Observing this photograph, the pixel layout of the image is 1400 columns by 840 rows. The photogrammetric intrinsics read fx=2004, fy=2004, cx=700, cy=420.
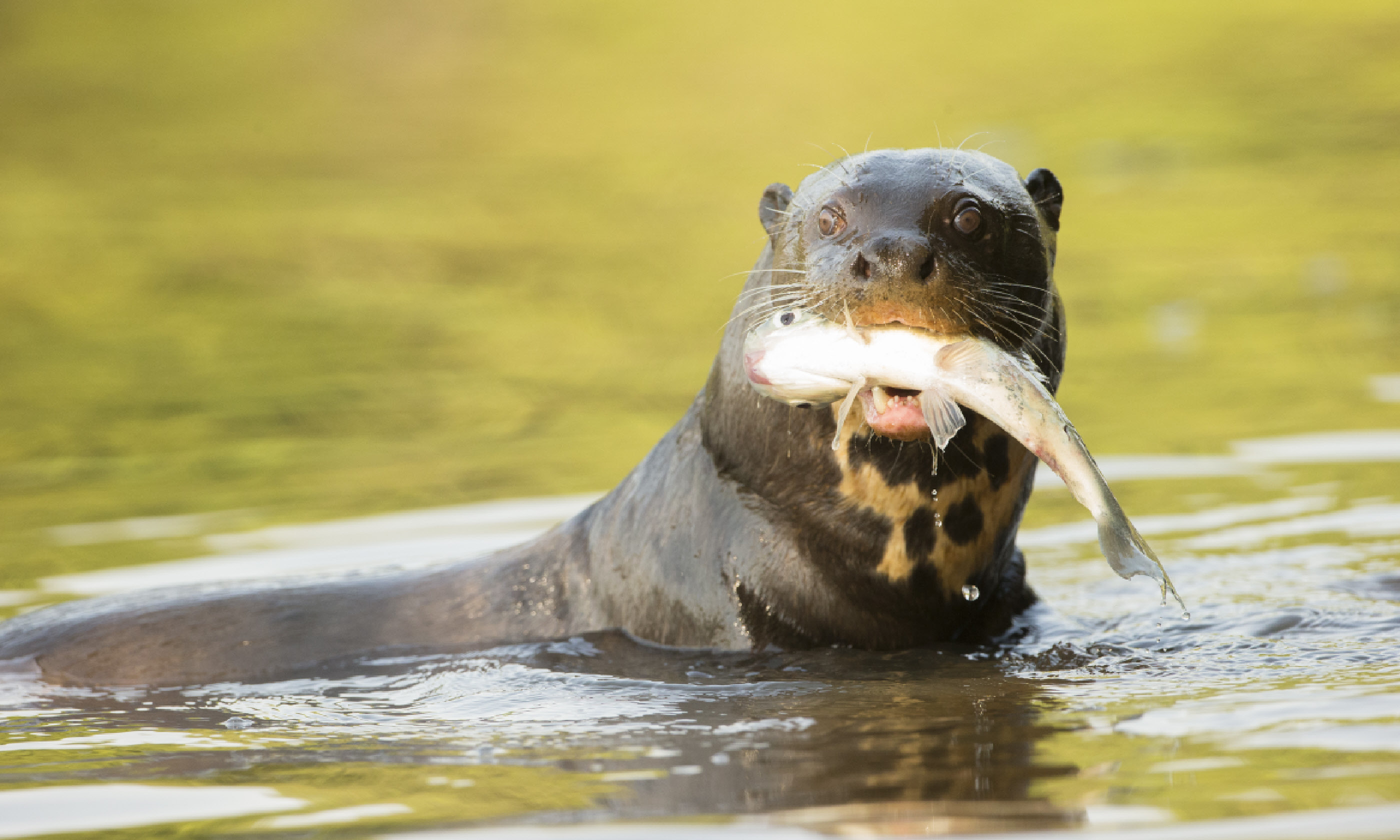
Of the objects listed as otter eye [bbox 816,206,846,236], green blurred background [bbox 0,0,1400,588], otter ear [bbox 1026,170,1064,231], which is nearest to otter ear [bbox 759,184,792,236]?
green blurred background [bbox 0,0,1400,588]

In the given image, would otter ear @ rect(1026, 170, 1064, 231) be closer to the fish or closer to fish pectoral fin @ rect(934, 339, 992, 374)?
the fish

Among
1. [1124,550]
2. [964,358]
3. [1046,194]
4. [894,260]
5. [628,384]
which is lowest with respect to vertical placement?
[1124,550]

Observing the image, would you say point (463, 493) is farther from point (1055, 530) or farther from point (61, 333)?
point (61, 333)

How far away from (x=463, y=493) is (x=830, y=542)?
11.3 ft

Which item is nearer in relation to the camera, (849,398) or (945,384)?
(945,384)

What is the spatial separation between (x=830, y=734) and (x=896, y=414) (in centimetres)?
82

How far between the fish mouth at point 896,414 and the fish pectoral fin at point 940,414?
0.48 feet

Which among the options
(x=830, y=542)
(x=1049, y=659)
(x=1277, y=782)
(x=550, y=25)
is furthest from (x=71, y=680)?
(x=550, y=25)

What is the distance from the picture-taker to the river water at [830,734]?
13.9 feet

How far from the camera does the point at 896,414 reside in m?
5.07

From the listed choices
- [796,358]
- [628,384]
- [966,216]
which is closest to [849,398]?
[796,358]

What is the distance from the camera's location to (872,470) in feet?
A: 18.2

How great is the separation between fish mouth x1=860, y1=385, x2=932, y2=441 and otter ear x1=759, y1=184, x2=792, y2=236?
0.97 metres

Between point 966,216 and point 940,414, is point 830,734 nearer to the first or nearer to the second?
point 940,414
